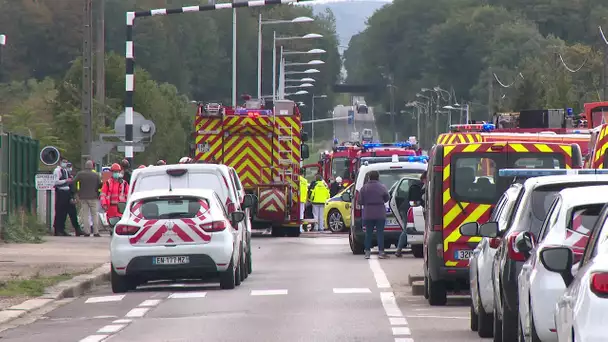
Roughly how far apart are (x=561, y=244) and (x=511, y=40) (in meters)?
163

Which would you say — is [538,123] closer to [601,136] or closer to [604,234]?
[601,136]

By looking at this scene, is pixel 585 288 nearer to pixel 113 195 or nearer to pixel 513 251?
pixel 513 251

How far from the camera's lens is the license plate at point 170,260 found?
22359 millimetres

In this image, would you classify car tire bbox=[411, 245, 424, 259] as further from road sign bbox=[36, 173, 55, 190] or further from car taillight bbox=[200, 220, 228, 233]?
road sign bbox=[36, 173, 55, 190]

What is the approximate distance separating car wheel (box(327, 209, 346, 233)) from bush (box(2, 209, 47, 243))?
11247mm

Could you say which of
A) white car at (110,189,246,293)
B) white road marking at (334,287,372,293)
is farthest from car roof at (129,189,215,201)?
white road marking at (334,287,372,293)

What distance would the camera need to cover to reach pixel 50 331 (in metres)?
16.9

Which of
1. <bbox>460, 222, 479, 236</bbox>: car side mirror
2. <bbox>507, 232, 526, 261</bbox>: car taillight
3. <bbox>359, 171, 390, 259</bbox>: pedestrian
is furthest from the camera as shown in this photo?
<bbox>359, 171, 390, 259</bbox>: pedestrian

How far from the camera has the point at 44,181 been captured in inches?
1519

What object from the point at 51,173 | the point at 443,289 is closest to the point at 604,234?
the point at 443,289

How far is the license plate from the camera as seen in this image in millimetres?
22359

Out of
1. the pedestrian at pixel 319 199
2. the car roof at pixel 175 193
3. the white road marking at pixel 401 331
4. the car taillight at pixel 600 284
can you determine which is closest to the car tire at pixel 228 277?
the car roof at pixel 175 193

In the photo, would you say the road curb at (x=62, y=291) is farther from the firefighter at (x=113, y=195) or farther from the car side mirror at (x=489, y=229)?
the firefighter at (x=113, y=195)

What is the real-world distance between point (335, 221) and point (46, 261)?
20778mm
